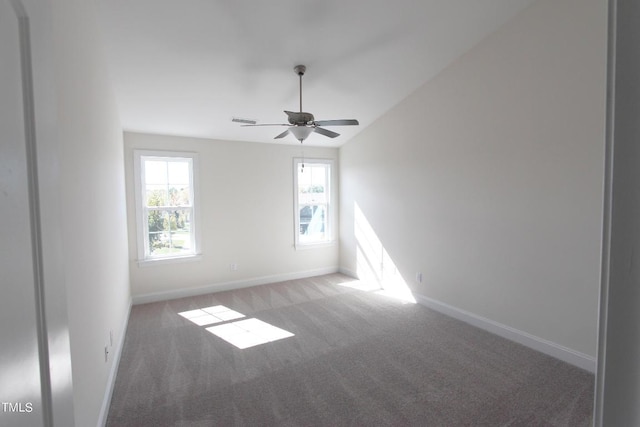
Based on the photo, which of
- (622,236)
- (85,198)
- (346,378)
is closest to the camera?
(622,236)

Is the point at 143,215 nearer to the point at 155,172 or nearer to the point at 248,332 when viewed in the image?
the point at 155,172

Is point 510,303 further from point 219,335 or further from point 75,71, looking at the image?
point 75,71

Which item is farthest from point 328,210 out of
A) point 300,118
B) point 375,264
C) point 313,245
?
point 300,118

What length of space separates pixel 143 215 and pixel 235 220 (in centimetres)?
131

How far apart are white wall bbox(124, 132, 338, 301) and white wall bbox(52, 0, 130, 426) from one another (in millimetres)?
1716

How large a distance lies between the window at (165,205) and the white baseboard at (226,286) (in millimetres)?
541

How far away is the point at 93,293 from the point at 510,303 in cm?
368

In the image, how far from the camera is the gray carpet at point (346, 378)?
2133mm

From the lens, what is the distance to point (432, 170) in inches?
155

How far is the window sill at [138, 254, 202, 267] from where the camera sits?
171 inches

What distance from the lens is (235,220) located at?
5.02 metres

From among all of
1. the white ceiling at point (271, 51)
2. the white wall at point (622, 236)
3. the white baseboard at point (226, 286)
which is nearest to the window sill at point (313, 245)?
the white baseboard at point (226, 286)

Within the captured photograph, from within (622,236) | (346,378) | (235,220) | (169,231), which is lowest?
(346,378)

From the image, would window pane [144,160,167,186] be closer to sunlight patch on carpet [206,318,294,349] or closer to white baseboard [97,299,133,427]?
white baseboard [97,299,133,427]
